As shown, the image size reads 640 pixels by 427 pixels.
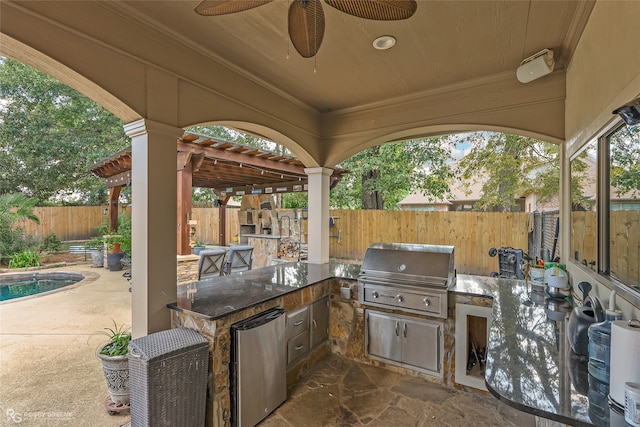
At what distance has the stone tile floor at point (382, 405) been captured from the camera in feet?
7.68

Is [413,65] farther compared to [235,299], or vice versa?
[413,65]

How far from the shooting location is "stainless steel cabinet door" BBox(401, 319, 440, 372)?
278 centimetres

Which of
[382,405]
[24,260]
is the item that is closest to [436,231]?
[382,405]

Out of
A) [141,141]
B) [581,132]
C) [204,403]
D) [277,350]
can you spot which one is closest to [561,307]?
[581,132]

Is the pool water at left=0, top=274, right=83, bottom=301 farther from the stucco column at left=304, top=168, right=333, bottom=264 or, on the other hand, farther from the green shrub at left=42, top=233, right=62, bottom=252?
the stucco column at left=304, top=168, right=333, bottom=264

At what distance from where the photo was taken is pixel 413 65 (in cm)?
278

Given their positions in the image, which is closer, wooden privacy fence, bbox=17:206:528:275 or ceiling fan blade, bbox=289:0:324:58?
ceiling fan blade, bbox=289:0:324:58

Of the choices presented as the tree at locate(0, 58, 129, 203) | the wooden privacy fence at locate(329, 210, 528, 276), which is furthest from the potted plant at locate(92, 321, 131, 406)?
the tree at locate(0, 58, 129, 203)

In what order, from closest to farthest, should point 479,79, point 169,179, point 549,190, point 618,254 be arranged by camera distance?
1. point 618,254
2. point 169,179
3. point 479,79
4. point 549,190

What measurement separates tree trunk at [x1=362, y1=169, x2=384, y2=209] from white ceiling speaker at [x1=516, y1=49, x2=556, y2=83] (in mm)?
6144

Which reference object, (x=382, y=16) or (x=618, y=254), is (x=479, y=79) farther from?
(x=618, y=254)

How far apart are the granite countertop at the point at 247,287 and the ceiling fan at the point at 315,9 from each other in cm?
185

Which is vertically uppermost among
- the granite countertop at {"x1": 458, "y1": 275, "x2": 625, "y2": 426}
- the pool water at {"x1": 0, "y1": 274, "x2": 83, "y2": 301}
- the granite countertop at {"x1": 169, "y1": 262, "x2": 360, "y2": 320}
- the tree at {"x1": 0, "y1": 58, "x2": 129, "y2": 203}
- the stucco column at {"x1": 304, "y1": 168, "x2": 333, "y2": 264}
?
the tree at {"x1": 0, "y1": 58, "x2": 129, "y2": 203}

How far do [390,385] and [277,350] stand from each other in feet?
3.88
